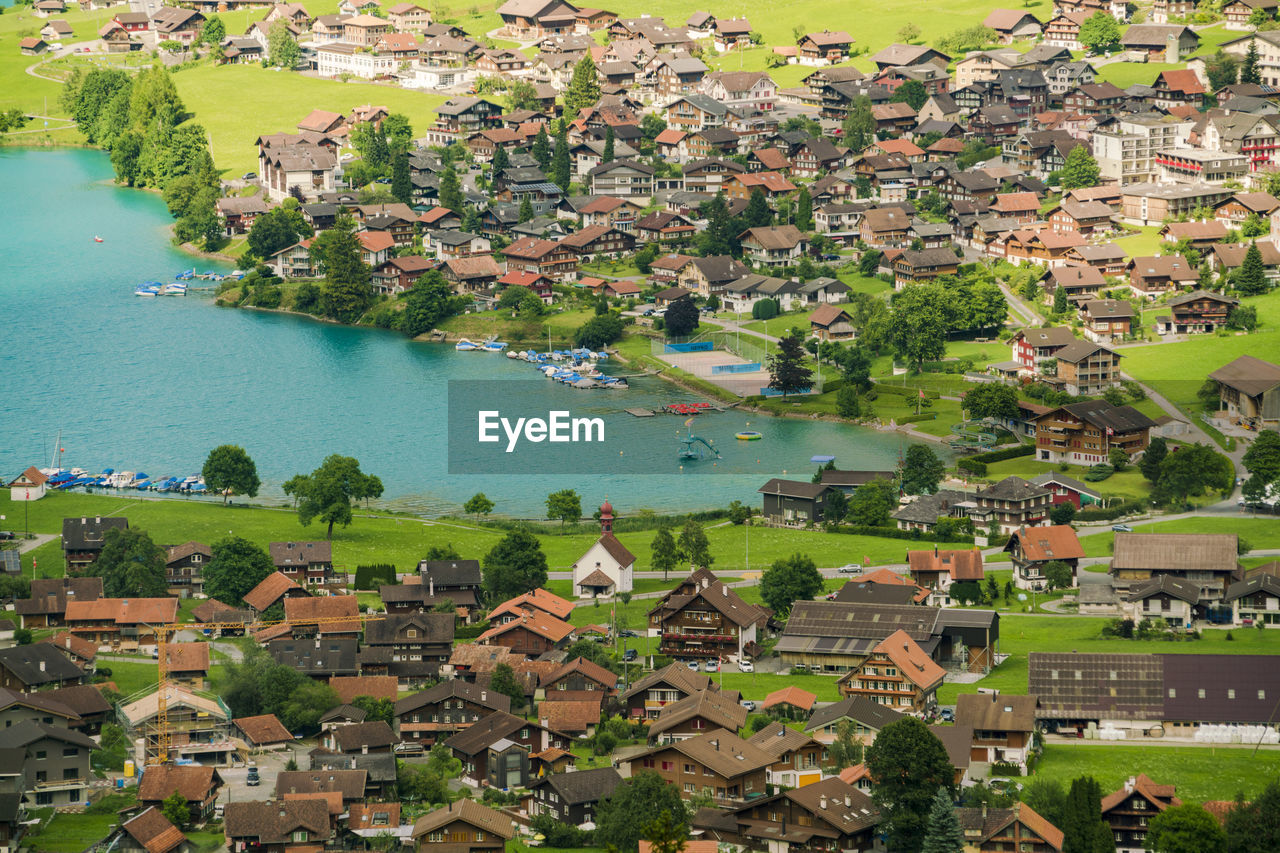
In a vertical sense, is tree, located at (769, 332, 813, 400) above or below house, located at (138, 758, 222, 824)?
above

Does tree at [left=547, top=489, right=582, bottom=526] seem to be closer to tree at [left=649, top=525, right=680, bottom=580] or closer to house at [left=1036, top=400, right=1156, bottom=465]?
tree at [left=649, top=525, right=680, bottom=580]

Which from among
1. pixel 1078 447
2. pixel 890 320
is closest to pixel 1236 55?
pixel 890 320

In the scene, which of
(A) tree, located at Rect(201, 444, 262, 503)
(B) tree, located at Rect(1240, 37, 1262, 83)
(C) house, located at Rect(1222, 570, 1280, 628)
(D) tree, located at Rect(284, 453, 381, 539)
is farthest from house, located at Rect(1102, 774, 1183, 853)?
(B) tree, located at Rect(1240, 37, 1262, 83)

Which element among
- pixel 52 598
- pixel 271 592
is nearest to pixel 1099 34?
pixel 271 592

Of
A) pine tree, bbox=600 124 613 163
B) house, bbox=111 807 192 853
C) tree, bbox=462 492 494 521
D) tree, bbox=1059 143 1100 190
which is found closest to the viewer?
house, bbox=111 807 192 853

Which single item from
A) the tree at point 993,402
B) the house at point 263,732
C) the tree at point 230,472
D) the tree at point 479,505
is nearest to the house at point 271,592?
the house at point 263,732

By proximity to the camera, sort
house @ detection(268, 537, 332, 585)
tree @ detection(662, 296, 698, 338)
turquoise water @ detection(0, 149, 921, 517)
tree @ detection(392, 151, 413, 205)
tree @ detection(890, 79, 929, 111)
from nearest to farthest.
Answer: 1. house @ detection(268, 537, 332, 585)
2. turquoise water @ detection(0, 149, 921, 517)
3. tree @ detection(662, 296, 698, 338)
4. tree @ detection(392, 151, 413, 205)
5. tree @ detection(890, 79, 929, 111)

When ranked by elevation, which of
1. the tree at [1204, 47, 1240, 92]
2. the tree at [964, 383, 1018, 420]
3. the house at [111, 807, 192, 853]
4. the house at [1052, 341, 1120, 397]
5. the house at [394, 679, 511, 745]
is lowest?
the house at [111, 807, 192, 853]

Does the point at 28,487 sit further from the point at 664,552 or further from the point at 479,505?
the point at 664,552
